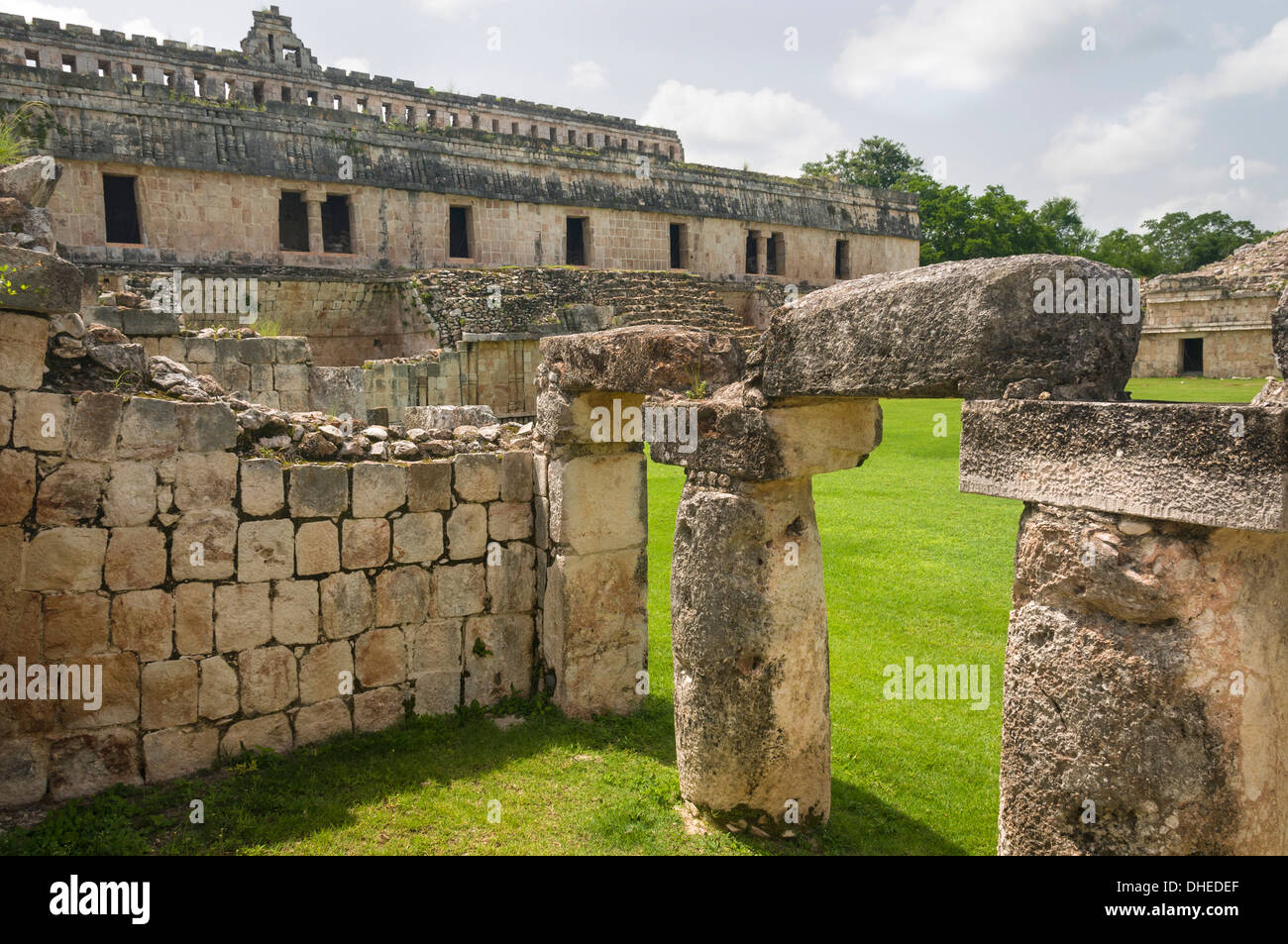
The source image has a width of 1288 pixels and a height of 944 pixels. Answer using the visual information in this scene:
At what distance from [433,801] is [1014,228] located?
40.2 meters

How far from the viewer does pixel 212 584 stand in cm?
596

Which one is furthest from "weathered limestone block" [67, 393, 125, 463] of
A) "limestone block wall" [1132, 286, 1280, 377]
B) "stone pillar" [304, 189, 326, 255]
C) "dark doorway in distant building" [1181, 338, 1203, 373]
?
"dark doorway in distant building" [1181, 338, 1203, 373]

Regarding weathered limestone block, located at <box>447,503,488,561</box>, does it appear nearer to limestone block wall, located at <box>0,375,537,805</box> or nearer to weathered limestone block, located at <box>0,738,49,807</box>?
limestone block wall, located at <box>0,375,537,805</box>

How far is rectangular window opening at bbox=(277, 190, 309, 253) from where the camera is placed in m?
21.4

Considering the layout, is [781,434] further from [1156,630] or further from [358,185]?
[358,185]

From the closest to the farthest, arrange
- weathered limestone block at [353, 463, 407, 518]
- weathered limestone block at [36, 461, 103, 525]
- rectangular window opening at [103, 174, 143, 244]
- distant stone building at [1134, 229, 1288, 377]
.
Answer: weathered limestone block at [36, 461, 103, 525] < weathered limestone block at [353, 463, 407, 518] < rectangular window opening at [103, 174, 143, 244] < distant stone building at [1134, 229, 1288, 377]

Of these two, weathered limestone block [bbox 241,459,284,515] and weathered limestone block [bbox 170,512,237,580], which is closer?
weathered limestone block [bbox 170,512,237,580]

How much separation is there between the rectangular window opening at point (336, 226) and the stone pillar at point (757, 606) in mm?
18816

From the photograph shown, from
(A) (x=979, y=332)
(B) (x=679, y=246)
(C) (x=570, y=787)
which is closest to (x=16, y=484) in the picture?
(C) (x=570, y=787)

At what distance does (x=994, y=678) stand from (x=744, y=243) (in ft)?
71.9

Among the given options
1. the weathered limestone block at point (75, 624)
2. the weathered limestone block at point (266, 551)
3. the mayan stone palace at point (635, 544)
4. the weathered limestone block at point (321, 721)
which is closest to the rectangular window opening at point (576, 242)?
the mayan stone palace at point (635, 544)

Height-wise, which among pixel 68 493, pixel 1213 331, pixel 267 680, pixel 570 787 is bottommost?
pixel 570 787

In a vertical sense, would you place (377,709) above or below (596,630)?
below

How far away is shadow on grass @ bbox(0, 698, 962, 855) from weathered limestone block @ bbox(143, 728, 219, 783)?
90mm
